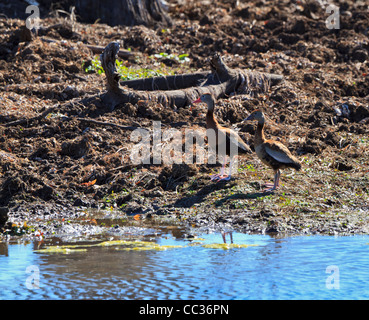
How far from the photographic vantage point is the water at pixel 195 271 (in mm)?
6398

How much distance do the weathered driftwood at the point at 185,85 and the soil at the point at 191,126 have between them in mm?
287

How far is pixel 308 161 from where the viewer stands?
1150cm

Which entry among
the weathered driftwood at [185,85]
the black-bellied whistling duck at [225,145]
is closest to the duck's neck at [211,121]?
the black-bellied whistling duck at [225,145]

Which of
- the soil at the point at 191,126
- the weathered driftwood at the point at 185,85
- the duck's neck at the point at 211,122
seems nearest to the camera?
Answer: the soil at the point at 191,126

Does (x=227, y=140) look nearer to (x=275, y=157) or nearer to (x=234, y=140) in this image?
(x=234, y=140)

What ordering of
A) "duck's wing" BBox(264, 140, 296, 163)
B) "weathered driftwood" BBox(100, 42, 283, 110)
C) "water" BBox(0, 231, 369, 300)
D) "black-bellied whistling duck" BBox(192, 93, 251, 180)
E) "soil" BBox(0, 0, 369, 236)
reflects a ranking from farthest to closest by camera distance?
"weathered driftwood" BBox(100, 42, 283, 110) < "black-bellied whistling duck" BBox(192, 93, 251, 180) < "duck's wing" BBox(264, 140, 296, 163) < "soil" BBox(0, 0, 369, 236) < "water" BBox(0, 231, 369, 300)

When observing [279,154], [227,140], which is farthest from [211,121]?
[279,154]

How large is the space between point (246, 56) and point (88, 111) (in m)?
6.05

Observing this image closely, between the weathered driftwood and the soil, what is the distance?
0.29m

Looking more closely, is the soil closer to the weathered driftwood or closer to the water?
the weathered driftwood

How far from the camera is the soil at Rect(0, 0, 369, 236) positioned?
31.9 ft

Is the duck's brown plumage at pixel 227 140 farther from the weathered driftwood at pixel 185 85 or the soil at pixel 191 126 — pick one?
the weathered driftwood at pixel 185 85

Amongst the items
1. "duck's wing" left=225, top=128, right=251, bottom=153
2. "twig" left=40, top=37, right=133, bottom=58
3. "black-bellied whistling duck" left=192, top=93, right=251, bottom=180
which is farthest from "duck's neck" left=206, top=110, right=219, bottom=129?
"twig" left=40, top=37, right=133, bottom=58

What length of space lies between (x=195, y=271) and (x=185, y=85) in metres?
8.09
